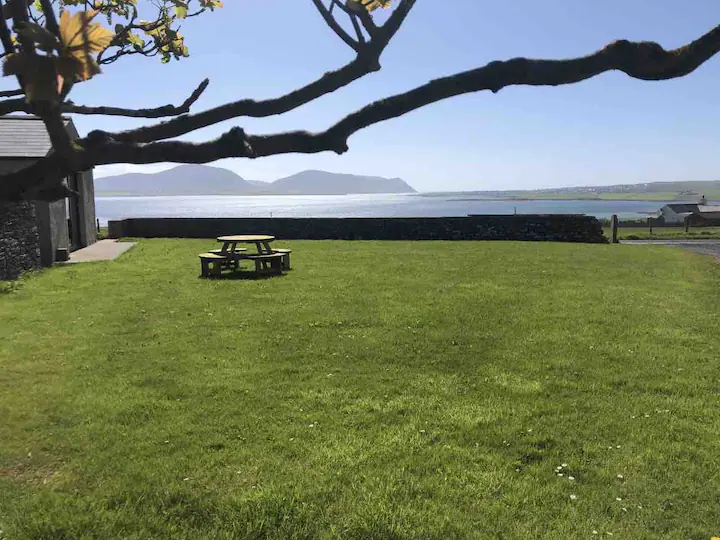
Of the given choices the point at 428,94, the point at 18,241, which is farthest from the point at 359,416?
the point at 18,241

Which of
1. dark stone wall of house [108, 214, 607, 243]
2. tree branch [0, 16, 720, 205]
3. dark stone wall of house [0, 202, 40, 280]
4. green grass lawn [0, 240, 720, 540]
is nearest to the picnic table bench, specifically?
green grass lawn [0, 240, 720, 540]

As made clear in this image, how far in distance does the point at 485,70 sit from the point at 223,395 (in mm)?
5003

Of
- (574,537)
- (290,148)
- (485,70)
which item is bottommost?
(574,537)

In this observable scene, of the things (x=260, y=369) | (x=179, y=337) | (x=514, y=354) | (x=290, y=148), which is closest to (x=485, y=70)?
(x=290, y=148)

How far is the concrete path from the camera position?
18.0 m

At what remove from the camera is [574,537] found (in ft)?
12.0

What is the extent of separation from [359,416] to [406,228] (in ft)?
66.3

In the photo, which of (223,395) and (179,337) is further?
(179,337)

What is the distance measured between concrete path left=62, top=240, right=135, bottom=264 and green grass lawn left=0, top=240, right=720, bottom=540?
6513mm

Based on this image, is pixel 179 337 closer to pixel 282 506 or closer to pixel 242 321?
pixel 242 321

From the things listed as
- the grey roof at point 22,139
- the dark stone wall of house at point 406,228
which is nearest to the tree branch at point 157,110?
the grey roof at point 22,139

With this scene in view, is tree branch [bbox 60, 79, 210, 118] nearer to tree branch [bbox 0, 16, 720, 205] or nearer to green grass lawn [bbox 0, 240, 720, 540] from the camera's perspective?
tree branch [bbox 0, 16, 720, 205]

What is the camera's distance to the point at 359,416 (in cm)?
555

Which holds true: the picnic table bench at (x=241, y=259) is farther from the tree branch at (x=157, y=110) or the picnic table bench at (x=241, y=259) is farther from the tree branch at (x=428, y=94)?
the tree branch at (x=428, y=94)
